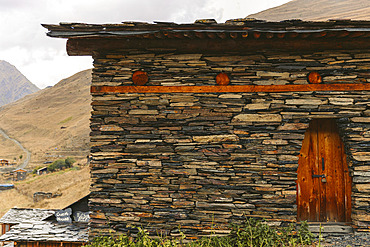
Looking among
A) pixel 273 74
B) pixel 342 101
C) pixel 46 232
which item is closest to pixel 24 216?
pixel 46 232

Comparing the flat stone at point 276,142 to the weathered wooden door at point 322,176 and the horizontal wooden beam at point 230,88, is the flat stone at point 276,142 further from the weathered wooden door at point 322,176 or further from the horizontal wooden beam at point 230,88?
the horizontal wooden beam at point 230,88

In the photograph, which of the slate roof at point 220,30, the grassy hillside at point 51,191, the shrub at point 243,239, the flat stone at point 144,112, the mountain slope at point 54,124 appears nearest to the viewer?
the slate roof at point 220,30

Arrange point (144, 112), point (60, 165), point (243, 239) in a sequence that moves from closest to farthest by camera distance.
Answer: point (243, 239)
point (144, 112)
point (60, 165)

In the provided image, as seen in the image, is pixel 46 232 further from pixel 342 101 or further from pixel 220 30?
pixel 342 101

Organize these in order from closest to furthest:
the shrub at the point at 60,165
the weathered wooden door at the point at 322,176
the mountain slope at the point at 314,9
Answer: the weathered wooden door at the point at 322,176 < the shrub at the point at 60,165 < the mountain slope at the point at 314,9

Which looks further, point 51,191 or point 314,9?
Result: point 314,9

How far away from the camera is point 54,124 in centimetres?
6438

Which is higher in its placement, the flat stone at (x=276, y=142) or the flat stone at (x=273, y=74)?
the flat stone at (x=273, y=74)

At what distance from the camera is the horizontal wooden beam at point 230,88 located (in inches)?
184

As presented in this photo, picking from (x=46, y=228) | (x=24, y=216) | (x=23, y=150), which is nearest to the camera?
(x=46, y=228)

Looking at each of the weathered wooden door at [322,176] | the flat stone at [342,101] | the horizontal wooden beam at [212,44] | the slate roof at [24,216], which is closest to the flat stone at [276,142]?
the weathered wooden door at [322,176]

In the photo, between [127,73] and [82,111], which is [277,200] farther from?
[82,111]

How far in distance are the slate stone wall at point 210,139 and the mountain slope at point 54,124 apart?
120 feet

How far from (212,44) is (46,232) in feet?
19.8
